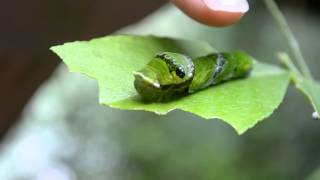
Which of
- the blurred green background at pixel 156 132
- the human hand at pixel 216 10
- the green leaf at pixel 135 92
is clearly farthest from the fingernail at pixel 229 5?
the blurred green background at pixel 156 132

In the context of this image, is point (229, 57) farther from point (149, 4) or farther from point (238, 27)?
point (238, 27)

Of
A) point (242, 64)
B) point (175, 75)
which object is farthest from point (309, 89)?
point (175, 75)

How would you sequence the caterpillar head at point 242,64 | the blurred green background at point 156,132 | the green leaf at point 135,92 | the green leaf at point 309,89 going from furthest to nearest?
the blurred green background at point 156,132, the caterpillar head at point 242,64, the green leaf at point 309,89, the green leaf at point 135,92

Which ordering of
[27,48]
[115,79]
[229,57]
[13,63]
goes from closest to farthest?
[115,79], [229,57], [27,48], [13,63]

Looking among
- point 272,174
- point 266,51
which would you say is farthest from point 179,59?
point 266,51

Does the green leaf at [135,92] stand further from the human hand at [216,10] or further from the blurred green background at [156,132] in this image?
the blurred green background at [156,132]
